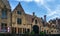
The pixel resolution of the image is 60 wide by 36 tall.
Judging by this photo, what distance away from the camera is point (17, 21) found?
181 ft

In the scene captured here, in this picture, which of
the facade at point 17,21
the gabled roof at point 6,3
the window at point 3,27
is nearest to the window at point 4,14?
the facade at point 17,21

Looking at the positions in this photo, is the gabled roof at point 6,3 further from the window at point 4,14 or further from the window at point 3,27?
the window at point 3,27

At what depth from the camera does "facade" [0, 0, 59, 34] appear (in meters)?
51.2

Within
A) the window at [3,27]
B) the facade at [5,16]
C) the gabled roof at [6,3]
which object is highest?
the gabled roof at [6,3]

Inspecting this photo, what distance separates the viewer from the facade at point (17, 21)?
51.2m

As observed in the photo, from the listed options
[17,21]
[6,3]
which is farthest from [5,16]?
[17,21]

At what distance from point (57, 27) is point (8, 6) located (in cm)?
2989

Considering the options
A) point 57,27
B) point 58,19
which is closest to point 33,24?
point 57,27

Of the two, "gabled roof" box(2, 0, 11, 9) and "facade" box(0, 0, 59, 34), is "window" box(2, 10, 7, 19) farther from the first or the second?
"gabled roof" box(2, 0, 11, 9)

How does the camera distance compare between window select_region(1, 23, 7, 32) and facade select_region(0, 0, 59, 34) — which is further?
facade select_region(0, 0, 59, 34)

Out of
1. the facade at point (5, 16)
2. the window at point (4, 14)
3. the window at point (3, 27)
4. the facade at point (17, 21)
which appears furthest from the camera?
the window at point (4, 14)

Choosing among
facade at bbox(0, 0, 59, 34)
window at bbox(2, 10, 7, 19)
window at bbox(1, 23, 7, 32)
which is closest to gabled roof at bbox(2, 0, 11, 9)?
facade at bbox(0, 0, 59, 34)

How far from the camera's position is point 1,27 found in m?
50.1

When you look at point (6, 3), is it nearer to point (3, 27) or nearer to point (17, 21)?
point (17, 21)
